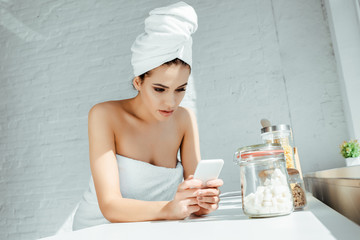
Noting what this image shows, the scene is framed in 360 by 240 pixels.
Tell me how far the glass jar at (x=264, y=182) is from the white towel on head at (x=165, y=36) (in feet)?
1.90

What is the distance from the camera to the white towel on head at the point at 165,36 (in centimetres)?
115

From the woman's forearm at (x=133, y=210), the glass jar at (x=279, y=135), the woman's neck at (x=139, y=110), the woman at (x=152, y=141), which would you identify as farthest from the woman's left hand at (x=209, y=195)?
the woman's neck at (x=139, y=110)

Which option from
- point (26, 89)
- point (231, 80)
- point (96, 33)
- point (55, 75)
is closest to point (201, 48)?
point (231, 80)

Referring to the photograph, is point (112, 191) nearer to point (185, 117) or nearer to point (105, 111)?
point (105, 111)

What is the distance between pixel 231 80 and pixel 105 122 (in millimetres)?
1468

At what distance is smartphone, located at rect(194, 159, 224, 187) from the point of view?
2.61 feet

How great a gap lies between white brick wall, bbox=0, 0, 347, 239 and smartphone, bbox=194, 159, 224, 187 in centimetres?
160

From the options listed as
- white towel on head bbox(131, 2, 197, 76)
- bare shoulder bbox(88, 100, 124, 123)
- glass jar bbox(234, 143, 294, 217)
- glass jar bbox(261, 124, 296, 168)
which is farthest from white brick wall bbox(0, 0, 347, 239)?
glass jar bbox(234, 143, 294, 217)

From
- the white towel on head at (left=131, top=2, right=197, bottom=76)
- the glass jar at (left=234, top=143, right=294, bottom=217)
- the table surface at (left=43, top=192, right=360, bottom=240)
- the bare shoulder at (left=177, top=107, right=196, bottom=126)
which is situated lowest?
the table surface at (left=43, top=192, right=360, bottom=240)

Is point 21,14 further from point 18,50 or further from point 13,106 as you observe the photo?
point 13,106

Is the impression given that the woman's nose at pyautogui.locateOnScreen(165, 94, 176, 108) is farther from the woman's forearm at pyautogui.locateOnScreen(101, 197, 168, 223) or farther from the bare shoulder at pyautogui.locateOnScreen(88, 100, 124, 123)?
the woman's forearm at pyautogui.locateOnScreen(101, 197, 168, 223)

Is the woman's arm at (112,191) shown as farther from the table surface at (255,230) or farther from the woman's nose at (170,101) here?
the woman's nose at (170,101)

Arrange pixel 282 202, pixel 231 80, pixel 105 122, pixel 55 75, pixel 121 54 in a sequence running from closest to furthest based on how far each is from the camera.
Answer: pixel 282 202 → pixel 105 122 → pixel 231 80 → pixel 121 54 → pixel 55 75

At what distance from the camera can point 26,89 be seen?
3125 mm
